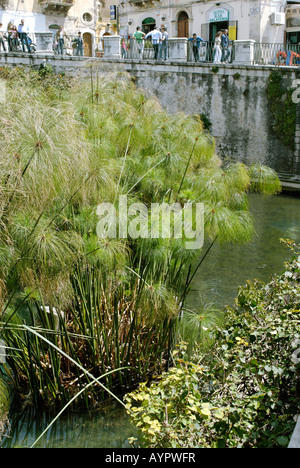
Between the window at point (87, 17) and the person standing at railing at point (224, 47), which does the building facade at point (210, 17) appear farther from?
the person standing at railing at point (224, 47)

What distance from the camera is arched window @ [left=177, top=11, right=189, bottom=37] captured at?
2056 centimetres

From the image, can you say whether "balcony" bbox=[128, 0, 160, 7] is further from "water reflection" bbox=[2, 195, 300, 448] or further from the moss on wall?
"water reflection" bbox=[2, 195, 300, 448]

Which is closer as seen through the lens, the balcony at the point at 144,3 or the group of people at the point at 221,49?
the group of people at the point at 221,49

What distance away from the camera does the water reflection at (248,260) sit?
25.0ft

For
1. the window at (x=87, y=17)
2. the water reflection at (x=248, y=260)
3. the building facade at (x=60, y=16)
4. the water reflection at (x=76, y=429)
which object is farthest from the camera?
the window at (x=87, y=17)

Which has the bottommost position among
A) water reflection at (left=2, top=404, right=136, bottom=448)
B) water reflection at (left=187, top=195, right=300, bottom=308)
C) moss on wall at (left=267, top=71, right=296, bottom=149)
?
water reflection at (left=2, top=404, right=136, bottom=448)

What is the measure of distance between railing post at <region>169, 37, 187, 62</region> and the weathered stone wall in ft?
0.59

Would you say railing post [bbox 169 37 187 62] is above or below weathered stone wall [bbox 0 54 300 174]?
above

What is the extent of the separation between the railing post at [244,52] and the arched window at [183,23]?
24.9ft

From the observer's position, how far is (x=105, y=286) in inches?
191

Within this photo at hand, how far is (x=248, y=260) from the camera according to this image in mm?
8938

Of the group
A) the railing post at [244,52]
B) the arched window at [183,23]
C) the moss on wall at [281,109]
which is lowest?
the moss on wall at [281,109]

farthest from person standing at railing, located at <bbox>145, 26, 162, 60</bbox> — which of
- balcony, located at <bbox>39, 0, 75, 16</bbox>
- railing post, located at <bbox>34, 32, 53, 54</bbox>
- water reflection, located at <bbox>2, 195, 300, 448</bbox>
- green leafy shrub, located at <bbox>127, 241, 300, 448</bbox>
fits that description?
green leafy shrub, located at <bbox>127, 241, 300, 448</bbox>

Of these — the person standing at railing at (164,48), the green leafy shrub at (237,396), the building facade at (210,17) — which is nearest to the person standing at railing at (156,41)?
the person standing at railing at (164,48)
